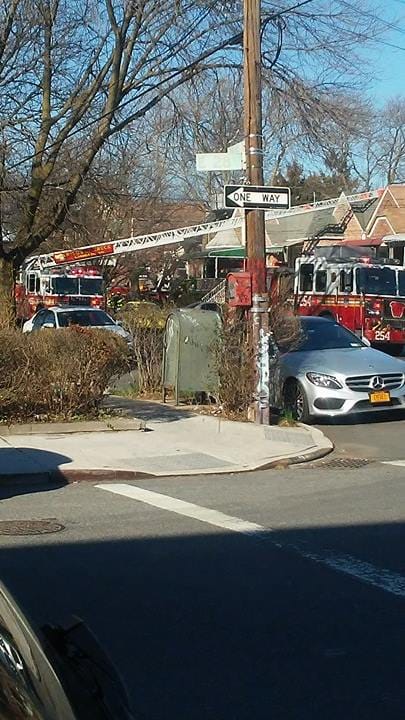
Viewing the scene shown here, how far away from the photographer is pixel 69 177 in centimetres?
2253

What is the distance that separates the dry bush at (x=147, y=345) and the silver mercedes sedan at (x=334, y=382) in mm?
2434

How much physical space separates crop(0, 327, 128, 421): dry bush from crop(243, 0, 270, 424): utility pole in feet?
6.48

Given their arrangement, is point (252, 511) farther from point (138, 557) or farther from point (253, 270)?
point (253, 270)

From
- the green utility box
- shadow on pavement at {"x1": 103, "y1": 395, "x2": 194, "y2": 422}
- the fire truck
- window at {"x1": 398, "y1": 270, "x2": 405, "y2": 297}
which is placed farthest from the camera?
the fire truck

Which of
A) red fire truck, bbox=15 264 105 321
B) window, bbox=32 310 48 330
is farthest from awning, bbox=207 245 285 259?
window, bbox=32 310 48 330

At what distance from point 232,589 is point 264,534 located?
1619mm

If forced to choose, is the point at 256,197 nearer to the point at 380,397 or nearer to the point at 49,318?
the point at 380,397

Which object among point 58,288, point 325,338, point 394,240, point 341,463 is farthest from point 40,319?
point 341,463

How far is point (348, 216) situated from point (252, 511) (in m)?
31.2

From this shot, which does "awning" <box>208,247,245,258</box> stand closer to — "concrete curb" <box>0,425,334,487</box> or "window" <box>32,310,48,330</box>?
"window" <box>32,310,48,330</box>

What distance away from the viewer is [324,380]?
14.6 m

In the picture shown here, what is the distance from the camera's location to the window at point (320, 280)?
2856 cm

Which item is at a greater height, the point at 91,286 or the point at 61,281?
the point at 61,281

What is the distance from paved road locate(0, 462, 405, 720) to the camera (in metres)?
4.75
